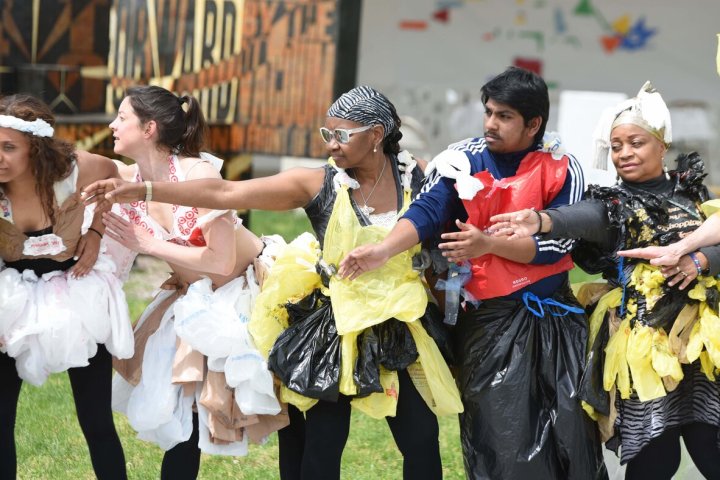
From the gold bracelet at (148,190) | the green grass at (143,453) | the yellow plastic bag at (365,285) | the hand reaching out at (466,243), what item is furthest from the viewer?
the green grass at (143,453)

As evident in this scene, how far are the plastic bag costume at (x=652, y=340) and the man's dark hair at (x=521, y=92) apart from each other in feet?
1.18

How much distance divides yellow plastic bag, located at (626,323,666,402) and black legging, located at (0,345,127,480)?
6.07ft

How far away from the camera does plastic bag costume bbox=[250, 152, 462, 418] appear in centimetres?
358

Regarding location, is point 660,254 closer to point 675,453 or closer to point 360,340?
point 675,453

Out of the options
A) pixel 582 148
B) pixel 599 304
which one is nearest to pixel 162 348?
pixel 599 304

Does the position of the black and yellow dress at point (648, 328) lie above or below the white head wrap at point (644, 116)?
below

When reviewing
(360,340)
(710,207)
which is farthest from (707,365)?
(360,340)

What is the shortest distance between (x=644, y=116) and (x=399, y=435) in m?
1.36

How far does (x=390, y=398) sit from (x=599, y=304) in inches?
32.3

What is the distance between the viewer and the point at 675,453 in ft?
12.1

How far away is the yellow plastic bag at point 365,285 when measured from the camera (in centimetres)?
358

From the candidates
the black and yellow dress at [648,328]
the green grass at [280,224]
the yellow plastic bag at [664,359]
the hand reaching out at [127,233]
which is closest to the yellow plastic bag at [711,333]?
the black and yellow dress at [648,328]

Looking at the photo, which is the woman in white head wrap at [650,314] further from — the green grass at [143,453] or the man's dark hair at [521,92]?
the green grass at [143,453]

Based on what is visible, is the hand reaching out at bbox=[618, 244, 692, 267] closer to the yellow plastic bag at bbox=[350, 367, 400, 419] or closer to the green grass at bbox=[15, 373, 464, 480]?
the yellow plastic bag at bbox=[350, 367, 400, 419]
